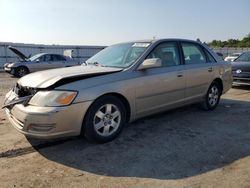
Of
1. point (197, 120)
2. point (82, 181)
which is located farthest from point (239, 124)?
point (82, 181)

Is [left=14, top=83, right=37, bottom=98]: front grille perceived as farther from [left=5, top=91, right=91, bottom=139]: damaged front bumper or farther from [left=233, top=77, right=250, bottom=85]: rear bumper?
[left=233, top=77, right=250, bottom=85]: rear bumper

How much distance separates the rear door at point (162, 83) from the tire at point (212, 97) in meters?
1.10

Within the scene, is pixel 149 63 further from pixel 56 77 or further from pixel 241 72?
pixel 241 72

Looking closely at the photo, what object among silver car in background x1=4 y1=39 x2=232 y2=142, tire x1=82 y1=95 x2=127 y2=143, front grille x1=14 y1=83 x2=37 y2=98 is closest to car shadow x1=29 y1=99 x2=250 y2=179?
tire x1=82 y1=95 x2=127 y2=143

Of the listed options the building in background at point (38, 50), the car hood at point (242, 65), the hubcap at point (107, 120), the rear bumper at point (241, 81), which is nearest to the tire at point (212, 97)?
the hubcap at point (107, 120)

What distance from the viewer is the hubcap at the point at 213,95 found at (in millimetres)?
7081

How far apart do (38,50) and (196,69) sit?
63.9 feet

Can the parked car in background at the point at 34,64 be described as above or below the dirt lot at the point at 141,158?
above

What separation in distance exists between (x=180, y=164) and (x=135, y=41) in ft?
9.23

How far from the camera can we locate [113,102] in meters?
4.81

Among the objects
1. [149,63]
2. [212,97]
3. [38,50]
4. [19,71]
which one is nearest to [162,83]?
[149,63]

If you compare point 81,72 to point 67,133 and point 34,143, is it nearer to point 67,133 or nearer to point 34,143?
point 67,133

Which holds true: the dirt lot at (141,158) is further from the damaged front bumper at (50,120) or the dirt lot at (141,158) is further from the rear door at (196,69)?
the rear door at (196,69)

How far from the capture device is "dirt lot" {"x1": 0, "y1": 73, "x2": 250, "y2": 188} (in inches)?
142
